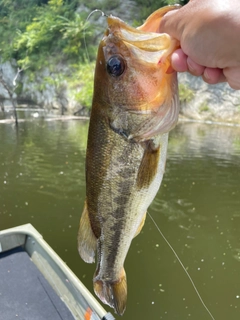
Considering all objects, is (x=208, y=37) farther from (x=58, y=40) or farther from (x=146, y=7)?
(x=58, y=40)

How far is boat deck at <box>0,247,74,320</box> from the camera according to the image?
3.37 m

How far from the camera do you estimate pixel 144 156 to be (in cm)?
156

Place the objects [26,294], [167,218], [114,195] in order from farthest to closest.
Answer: [167,218], [26,294], [114,195]

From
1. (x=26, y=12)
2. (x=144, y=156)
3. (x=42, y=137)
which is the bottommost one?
(x=42, y=137)

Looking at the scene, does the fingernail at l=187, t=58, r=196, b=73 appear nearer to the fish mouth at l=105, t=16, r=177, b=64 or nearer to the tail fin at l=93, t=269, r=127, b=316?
the fish mouth at l=105, t=16, r=177, b=64

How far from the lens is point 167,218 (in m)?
7.74

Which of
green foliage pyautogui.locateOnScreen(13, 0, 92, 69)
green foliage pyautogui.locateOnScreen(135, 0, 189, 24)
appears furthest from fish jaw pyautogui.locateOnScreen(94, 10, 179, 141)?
green foliage pyautogui.locateOnScreen(13, 0, 92, 69)

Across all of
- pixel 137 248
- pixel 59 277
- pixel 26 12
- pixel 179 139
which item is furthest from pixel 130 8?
pixel 59 277

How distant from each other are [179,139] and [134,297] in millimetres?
12218

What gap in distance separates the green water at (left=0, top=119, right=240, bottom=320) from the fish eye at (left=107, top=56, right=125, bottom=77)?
414 cm

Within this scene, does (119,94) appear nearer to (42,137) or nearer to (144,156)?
(144,156)

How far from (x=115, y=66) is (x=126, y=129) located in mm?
277

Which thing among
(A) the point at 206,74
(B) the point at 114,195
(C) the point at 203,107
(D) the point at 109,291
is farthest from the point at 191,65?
(C) the point at 203,107

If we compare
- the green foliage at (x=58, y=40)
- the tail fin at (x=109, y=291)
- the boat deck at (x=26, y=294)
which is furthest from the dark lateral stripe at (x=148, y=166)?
the green foliage at (x=58, y=40)
